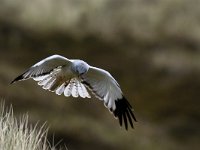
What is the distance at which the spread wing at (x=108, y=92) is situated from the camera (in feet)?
20.7

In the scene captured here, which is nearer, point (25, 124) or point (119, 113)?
point (25, 124)

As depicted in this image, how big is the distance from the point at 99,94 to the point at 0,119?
1.58 m

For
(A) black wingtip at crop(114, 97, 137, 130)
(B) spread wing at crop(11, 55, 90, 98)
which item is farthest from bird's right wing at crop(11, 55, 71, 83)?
(A) black wingtip at crop(114, 97, 137, 130)

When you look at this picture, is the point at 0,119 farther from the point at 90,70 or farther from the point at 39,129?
the point at 90,70

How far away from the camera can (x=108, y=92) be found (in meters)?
6.35

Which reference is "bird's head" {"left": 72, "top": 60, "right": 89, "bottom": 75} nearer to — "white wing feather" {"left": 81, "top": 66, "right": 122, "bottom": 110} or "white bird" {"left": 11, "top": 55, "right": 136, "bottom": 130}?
"white bird" {"left": 11, "top": 55, "right": 136, "bottom": 130}

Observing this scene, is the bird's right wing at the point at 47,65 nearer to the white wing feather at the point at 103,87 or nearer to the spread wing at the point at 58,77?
the spread wing at the point at 58,77

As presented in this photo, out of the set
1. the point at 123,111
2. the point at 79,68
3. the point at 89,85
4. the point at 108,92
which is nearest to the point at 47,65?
the point at 79,68

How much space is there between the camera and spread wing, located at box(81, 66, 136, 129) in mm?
6305

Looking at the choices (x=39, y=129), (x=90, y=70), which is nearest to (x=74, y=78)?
(x=90, y=70)

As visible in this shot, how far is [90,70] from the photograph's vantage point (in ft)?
20.7

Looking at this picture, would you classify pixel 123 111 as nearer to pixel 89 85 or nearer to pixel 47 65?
pixel 89 85

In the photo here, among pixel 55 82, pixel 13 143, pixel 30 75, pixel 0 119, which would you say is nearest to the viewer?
pixel 13 143

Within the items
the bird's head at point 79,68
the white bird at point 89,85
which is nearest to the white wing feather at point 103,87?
the white bird at point 89,85
